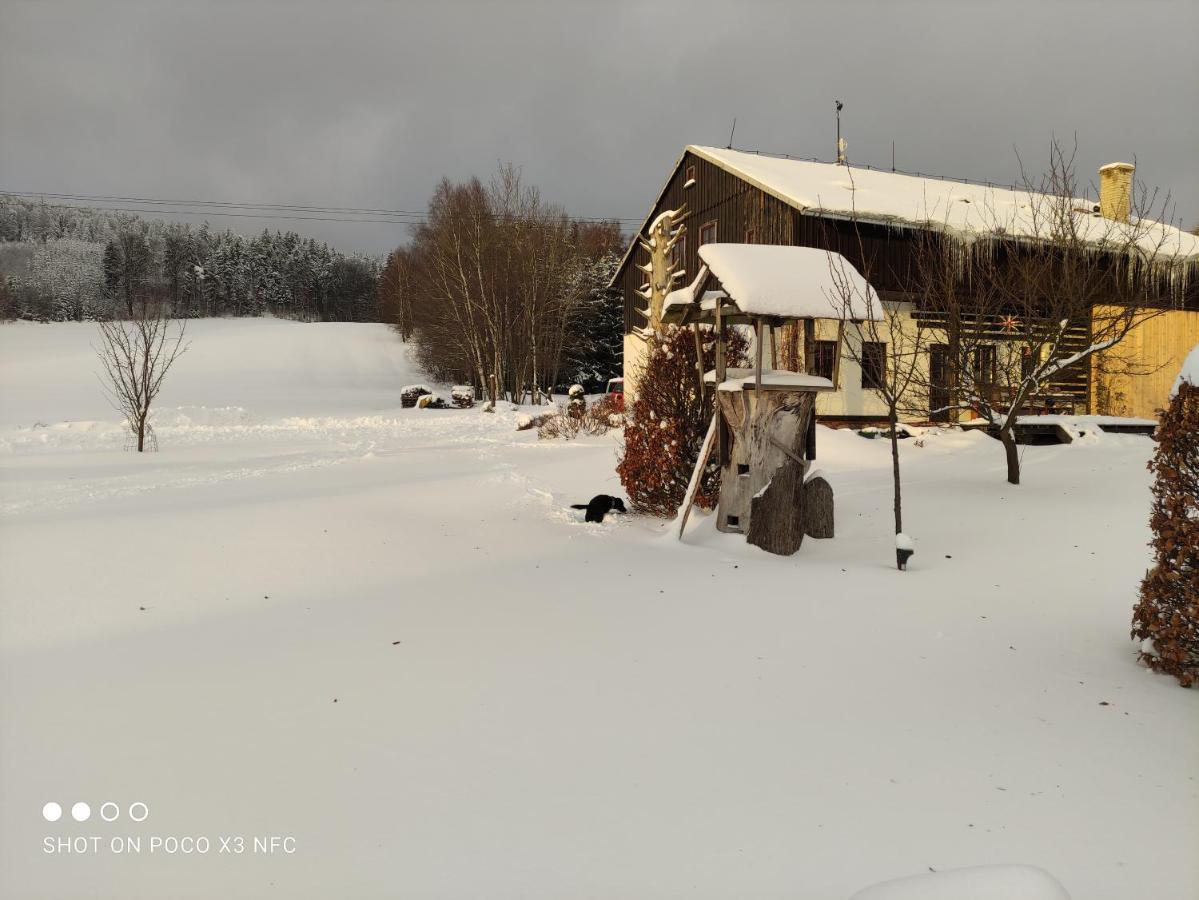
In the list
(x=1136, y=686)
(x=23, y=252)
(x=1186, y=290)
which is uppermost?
(x=23, y=252)

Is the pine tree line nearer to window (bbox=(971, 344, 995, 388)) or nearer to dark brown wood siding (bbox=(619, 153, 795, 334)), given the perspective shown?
dark brown wood siding (bbox=(619, 153, 795, 334))

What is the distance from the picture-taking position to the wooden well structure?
672cm

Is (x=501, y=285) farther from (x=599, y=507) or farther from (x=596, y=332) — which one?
(x=599, y=507)

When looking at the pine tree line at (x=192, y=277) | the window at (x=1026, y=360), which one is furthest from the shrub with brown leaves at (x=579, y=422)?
the pine tree line at (x=192, y=277)

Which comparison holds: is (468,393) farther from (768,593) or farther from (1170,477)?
(1170,477)

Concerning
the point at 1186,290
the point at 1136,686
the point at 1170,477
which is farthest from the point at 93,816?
the point at 1186,290

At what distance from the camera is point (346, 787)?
2650 millimetres

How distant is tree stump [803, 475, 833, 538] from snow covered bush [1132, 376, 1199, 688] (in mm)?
3506

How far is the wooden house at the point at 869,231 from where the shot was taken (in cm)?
1588

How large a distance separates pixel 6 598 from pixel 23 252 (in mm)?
105018

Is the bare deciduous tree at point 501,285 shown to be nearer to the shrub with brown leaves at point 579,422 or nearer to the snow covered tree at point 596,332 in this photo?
the snow covered tree at point 596,332

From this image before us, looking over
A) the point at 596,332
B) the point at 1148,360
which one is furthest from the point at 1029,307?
the point at 596,332

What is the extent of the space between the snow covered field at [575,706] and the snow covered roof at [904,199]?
9.68m

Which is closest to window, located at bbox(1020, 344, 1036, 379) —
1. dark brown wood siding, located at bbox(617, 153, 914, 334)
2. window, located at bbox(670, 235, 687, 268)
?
dark brown wood siding, located at bbox(617, 153, 914, 334)
